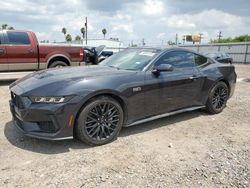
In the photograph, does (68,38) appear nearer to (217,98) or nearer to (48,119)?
(217,98)

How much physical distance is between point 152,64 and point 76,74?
4.34 ft

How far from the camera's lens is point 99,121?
12.0 feet

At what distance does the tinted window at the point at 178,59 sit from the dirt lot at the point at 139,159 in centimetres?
117

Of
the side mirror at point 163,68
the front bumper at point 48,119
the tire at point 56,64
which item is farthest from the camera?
the tire at point 56,64

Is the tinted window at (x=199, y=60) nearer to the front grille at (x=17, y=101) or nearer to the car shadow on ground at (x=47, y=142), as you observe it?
the car shadow on ground at (x=47, y=142)

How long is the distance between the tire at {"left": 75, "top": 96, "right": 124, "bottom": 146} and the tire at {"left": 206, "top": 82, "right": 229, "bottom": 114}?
2354mm

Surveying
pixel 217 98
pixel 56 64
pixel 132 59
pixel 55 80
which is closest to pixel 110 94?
pixel 55 80

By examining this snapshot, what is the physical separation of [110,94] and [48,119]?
966 mm

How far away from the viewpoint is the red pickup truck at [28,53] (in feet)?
27.1

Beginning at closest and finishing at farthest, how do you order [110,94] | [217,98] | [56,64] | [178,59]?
[110,94], [178,59], [217,98], [56,64]

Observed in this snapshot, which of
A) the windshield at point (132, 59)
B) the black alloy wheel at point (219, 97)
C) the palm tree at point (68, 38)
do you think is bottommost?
the black alloy wheel at point (219, 97)

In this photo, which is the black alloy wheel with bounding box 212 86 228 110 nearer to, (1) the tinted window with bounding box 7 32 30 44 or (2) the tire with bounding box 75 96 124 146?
(2) the tire with bounding box 75 96 124 146

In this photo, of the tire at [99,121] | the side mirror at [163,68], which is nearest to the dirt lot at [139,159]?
the tire at [99,121]

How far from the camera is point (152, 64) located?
4273 millimetres
